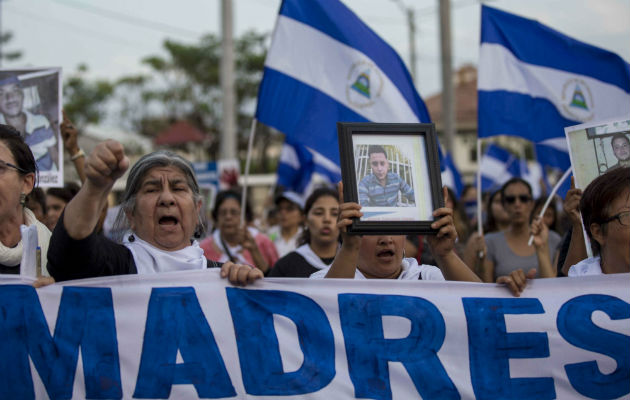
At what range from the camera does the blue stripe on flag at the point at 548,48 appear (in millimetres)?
5551

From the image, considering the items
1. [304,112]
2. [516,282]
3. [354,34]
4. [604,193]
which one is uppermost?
[354,34]

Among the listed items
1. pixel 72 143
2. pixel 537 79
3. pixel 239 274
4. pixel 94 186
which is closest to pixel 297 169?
pixel 537 79

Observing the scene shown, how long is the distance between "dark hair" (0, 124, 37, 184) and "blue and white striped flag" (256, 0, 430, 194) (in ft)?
9.24

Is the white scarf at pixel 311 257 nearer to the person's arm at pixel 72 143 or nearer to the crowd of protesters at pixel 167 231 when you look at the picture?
the crowd of protesters at pixel 167 231

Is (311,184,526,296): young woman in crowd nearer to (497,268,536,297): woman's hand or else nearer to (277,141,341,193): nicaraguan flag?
(497,268,536,297): woman's hand

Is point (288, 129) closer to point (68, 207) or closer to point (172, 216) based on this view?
point (172, 216)

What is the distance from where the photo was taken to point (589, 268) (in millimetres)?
2984

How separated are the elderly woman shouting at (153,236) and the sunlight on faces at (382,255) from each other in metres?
0.74

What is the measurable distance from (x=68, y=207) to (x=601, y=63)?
15.1 ft

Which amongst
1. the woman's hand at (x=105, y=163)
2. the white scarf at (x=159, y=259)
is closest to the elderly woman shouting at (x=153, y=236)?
the white scarf at (x=159, y=259)

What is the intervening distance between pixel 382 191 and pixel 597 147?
142 cm

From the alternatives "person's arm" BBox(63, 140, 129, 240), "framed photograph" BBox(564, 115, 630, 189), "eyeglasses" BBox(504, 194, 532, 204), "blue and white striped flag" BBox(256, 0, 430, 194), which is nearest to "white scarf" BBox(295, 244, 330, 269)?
"blue and white striped flag" BBox(256, 0, 430, 194)

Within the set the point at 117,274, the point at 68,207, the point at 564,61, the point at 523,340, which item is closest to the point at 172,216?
the point at 117,274

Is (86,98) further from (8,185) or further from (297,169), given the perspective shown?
(8,185)
